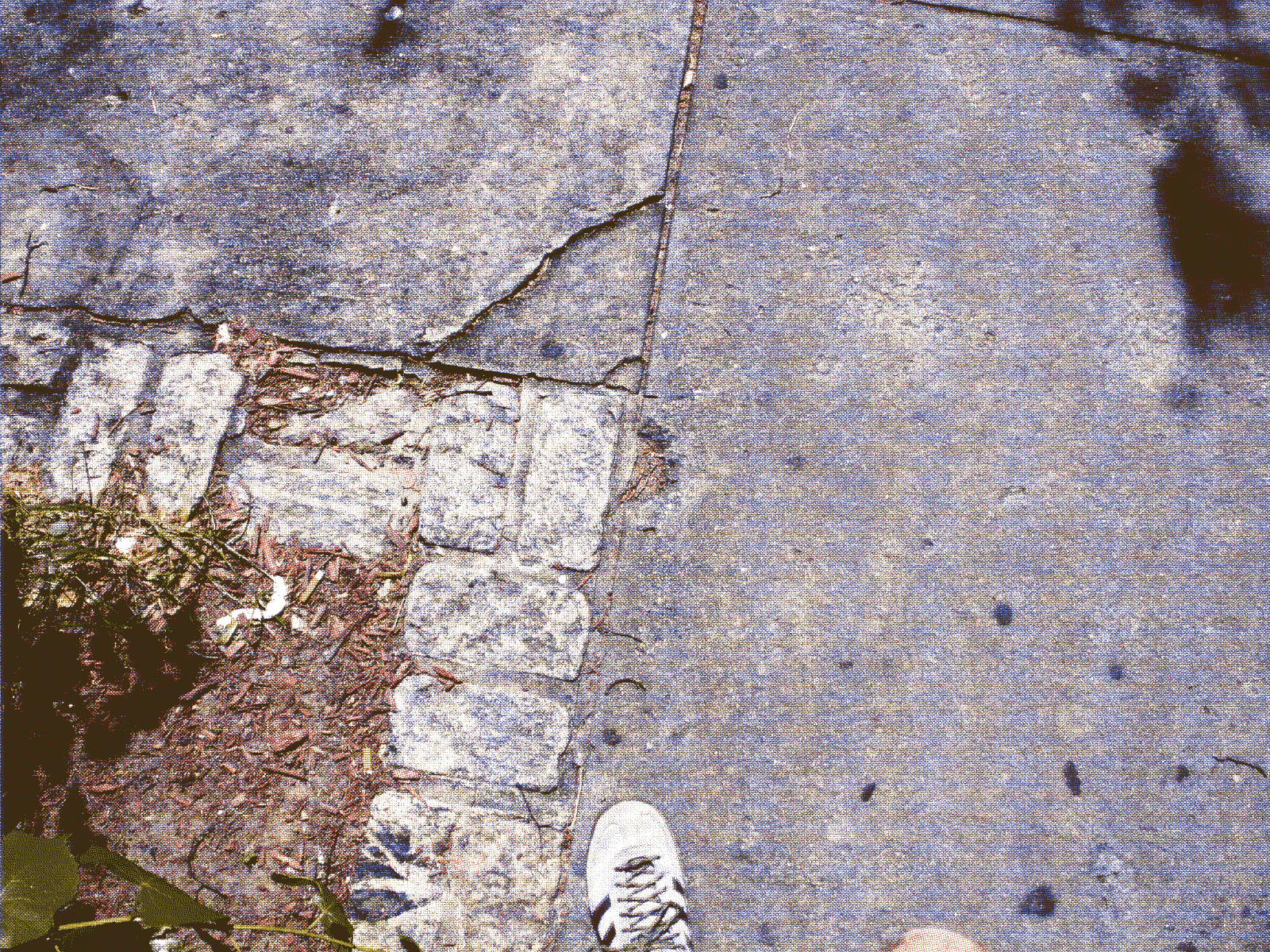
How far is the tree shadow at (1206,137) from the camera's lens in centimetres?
241

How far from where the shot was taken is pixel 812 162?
8.05ft

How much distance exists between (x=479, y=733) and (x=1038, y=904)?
1.66 m

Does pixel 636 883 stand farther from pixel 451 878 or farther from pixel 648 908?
pixel 451 878

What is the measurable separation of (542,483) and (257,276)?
1.19 meters

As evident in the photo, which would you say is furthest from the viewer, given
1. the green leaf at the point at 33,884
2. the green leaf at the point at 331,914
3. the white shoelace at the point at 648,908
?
the white shoelace at the point at 648,908

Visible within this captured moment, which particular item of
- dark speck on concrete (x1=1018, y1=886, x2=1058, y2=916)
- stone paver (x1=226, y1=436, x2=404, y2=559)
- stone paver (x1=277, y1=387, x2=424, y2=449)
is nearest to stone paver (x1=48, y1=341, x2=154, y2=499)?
stone paver (x1=226, y1=436, x2=404, y2=559)

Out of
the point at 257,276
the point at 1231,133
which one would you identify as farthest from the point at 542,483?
the point at 1231,133

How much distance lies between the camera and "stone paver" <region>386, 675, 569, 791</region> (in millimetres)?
2090

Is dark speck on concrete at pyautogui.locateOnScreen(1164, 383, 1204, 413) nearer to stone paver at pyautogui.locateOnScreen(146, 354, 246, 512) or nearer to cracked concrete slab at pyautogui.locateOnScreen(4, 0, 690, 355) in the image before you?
cracked concrete slab at pyautogui.locateOnScreen(4, 0, 690, 355)

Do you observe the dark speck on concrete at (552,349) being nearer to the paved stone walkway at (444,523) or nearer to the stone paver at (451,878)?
the paved stone walkway at (444,523)

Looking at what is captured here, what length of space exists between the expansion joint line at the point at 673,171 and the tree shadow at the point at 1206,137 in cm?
128

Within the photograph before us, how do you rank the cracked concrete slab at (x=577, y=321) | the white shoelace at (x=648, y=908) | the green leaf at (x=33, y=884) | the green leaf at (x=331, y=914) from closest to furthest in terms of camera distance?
1. the green leaf at (x=33, y=884)
2. the green leaf at (x=331, y=914)
3. the white shoelace at (x=648, y=908)
4. the cracked concrete slab at (x=577, y=321)

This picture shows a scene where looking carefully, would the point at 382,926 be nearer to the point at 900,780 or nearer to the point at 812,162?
the point at 900,780

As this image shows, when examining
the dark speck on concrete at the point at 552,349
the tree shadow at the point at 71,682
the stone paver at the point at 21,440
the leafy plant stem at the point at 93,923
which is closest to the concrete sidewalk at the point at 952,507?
the dark speck on concrete at the point at 552,349
